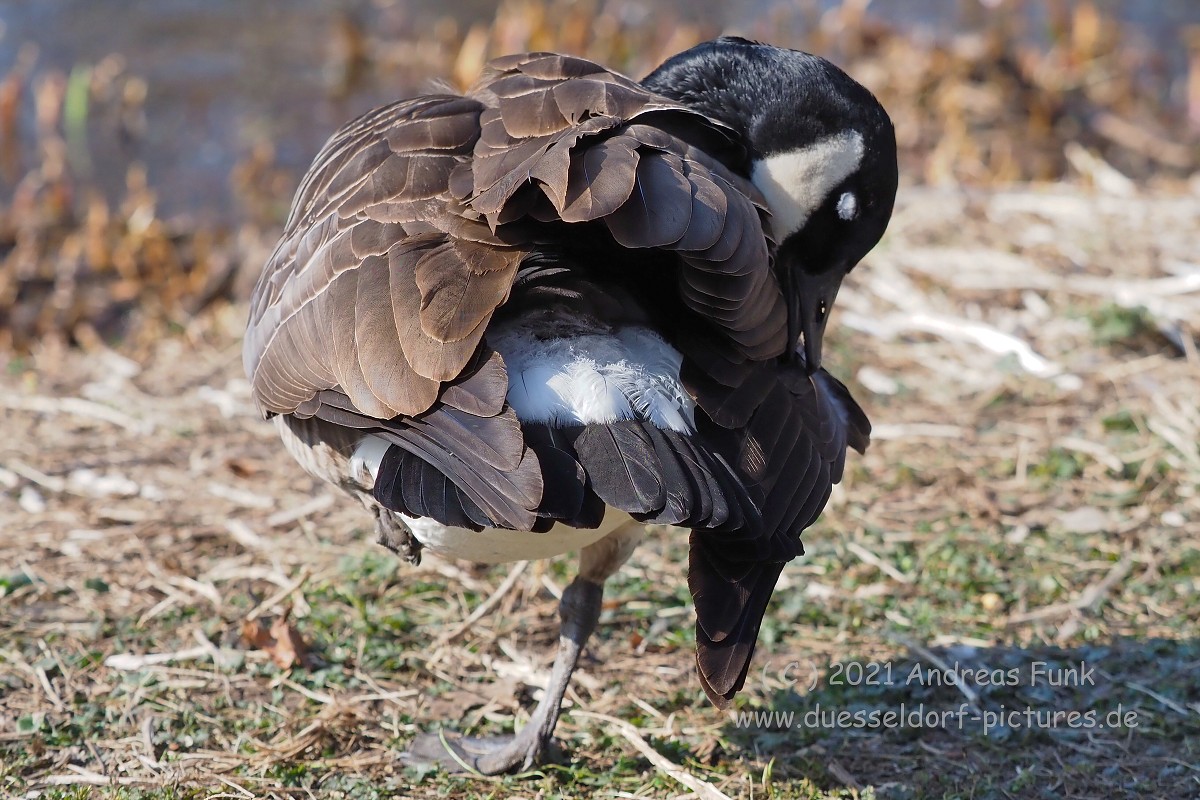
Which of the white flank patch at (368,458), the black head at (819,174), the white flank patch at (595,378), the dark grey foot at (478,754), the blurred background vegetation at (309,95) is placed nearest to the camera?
the white flank patch at (595,378)

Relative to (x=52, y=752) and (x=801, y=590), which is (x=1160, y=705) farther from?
(x=52, y=752)

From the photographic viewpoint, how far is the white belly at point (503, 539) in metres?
3.08

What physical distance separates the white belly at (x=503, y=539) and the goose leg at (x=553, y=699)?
212mm

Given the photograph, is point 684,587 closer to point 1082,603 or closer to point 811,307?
point 1082,603

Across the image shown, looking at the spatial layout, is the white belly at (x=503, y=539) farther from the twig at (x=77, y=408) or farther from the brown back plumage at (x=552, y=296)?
the twig at (x=77, y=408)

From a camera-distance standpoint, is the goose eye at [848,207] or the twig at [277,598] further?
the twig at [277,598]

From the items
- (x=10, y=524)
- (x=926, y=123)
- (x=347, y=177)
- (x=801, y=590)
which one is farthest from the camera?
(x=926, y=123)

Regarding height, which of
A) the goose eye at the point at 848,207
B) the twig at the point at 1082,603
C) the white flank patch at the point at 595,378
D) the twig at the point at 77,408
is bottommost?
the twig at the point at 1082,603

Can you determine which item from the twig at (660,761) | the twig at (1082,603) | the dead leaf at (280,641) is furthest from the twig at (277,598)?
the twig at (1082,603)

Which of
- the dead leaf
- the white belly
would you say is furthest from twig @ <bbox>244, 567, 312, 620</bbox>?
the white belly

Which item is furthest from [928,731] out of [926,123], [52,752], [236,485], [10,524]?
[926,123]

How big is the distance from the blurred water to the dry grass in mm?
2649

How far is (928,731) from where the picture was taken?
12.1 feet

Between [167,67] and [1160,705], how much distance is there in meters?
9.64
